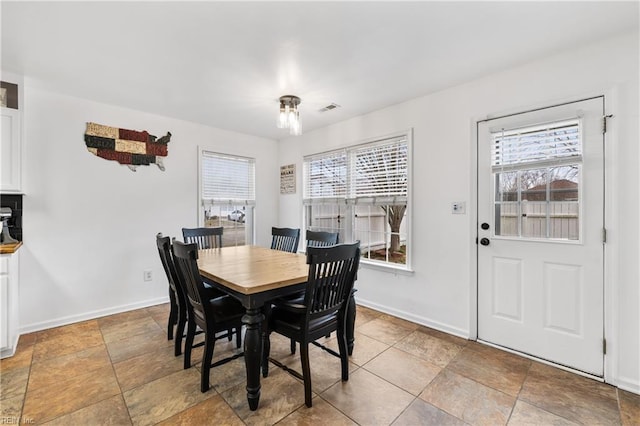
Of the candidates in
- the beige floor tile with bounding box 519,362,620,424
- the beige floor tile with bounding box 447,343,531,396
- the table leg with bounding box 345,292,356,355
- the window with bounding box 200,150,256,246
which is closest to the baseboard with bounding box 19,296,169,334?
the window with bounding box 200,150,256,246

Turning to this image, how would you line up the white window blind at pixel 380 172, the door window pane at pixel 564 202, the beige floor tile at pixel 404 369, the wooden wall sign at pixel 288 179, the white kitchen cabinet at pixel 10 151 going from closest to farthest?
the beige floor tile at pixel 404 369 < the door window pane at pixel 564 202 < the white kitchen cabinet at pixel 10 151 < the white window blind at pixel 380 172 < the wooden wall sign at pixel 288 179

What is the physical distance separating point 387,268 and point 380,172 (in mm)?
1149

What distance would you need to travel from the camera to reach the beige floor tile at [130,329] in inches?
105

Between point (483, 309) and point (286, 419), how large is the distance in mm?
1958

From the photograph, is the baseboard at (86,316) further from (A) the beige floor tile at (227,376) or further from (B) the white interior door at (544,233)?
(B) the white interior door at (544,233)

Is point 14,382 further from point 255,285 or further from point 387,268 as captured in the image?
point 387,268

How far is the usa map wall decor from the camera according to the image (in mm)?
3119

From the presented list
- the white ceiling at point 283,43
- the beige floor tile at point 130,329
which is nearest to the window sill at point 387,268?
the white ceiling at point 283,43

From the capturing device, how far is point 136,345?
8.21ft

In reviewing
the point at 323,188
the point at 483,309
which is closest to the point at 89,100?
the point at 323,188

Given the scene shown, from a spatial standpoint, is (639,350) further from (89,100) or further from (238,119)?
(89,100)

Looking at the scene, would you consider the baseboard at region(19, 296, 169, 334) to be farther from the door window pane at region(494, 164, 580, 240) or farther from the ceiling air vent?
the door window pane at region(494, 164, 580, 240)

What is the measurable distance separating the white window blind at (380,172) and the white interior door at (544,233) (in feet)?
2.71

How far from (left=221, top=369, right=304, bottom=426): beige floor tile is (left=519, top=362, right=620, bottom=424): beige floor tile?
1483 mm
